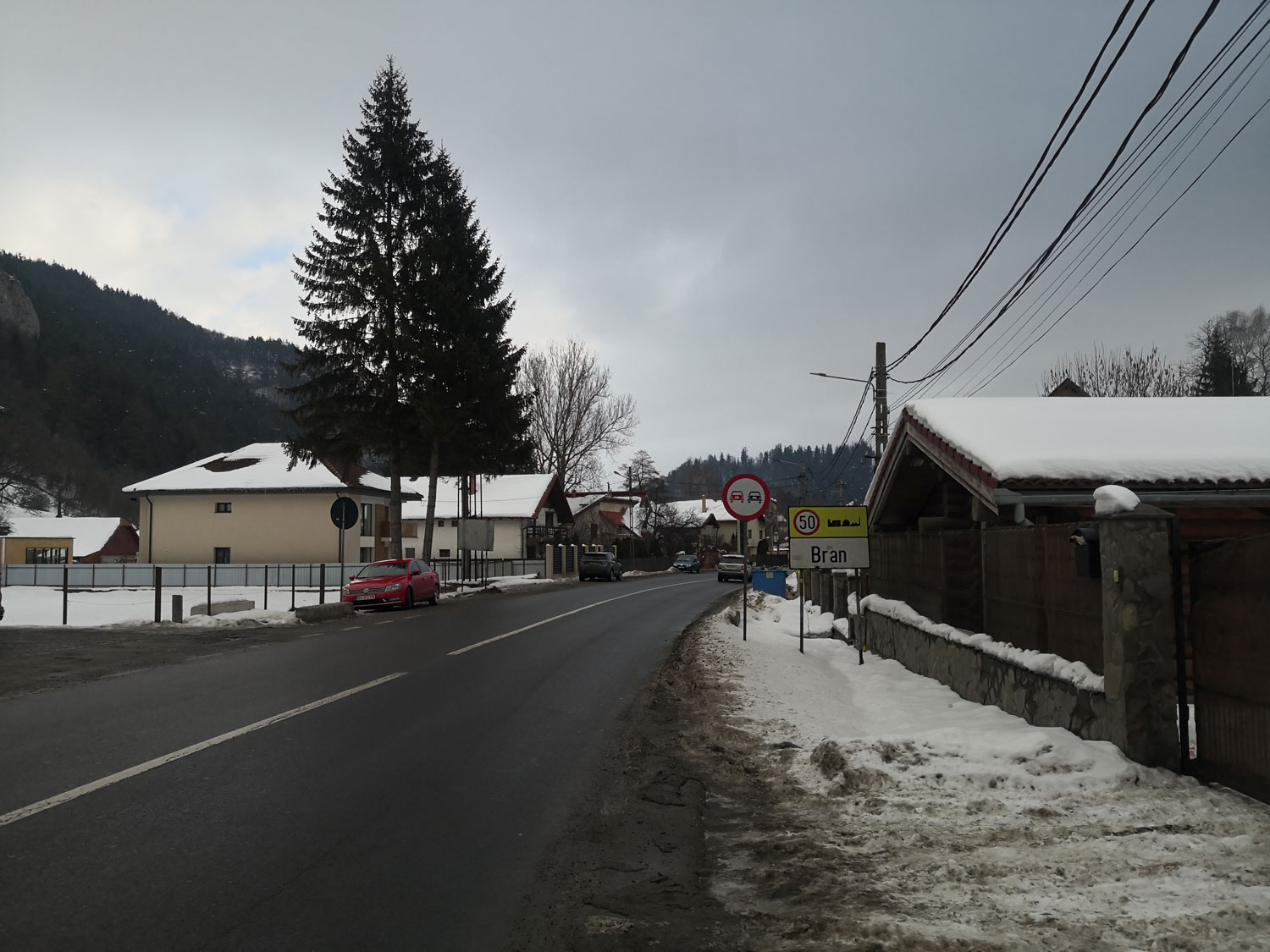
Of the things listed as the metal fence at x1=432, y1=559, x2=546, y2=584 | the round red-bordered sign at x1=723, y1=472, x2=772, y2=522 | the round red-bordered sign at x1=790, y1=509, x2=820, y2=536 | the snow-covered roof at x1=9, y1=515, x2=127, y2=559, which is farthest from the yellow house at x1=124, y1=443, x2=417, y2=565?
the round red-bordered sign at x1=790, y1=509, x2=820, y2=536

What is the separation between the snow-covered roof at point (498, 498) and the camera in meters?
61.3

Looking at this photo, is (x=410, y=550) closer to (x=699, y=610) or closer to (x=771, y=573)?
(x=771, y=573)

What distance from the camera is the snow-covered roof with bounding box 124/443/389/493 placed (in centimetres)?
5022

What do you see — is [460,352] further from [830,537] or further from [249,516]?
[249,516]

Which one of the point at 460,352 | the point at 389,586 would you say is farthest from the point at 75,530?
the point at 389,586

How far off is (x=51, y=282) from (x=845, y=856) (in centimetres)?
12761

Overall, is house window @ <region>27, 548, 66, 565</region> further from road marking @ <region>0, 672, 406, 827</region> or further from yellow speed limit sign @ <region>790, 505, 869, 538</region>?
yellow speed limit sign @ <region>790, 505, 869, 538</region>

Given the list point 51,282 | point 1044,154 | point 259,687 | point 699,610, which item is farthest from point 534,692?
point 51,282

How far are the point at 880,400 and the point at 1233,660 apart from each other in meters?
20.5

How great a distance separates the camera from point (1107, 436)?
1157 cm

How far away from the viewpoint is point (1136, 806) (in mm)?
5379

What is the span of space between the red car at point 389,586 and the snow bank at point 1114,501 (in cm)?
2134

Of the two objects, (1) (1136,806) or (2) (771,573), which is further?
(2) (771,573)

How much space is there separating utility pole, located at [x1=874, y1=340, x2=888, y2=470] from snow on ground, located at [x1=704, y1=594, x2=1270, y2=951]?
1765 centimetres
